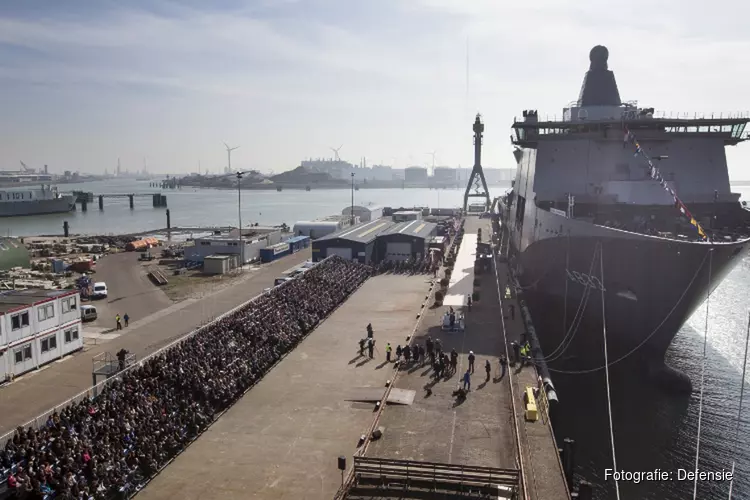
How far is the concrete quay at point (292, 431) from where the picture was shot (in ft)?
38.1

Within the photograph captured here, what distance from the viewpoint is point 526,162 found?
104 ft

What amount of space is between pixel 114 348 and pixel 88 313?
5812 mm

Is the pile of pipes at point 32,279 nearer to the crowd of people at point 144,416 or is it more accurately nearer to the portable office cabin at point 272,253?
the portable office cabin at point 272,253

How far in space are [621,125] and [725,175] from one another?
455 centimetres

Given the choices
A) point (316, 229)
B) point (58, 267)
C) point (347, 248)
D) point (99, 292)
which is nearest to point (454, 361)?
point (99, 292)

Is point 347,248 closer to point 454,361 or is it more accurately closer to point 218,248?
point 218,248

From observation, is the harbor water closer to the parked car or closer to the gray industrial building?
the parked car

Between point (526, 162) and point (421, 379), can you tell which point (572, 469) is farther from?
point (526, 162)

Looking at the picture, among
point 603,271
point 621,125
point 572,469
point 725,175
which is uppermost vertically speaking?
point 621,125

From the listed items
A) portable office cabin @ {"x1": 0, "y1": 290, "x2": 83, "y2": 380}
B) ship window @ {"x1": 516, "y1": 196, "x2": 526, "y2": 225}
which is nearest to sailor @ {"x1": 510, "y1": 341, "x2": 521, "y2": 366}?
ship window @ {"x1": 516, "y1": 196, "x2": 526, "y2": 225}

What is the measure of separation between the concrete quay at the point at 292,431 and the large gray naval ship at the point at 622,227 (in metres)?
6.73

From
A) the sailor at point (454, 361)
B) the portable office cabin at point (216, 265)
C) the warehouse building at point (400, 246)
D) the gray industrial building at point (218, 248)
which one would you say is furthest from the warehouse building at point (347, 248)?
the sailor at point (454, 361)

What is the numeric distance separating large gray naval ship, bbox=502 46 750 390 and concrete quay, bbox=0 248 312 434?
14.9 m

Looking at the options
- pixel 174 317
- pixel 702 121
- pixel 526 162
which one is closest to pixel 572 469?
pixel 702 121
